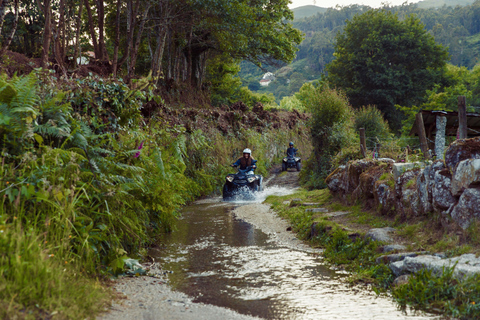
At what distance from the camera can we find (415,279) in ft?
16.1

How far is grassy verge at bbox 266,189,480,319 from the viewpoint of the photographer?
4438 mm

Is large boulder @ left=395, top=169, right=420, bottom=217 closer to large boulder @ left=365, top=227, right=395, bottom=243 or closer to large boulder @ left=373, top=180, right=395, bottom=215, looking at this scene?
large boulder @ left=373, top=180, right=395, bottom=215

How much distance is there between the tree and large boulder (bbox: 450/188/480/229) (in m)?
33.9

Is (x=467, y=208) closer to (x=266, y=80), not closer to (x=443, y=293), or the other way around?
(x=443, y=293)

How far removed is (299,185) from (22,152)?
15.4m

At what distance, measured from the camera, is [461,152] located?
655cm

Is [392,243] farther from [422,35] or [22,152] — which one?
[422,35]

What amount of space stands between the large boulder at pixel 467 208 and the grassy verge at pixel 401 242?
0.16 metres

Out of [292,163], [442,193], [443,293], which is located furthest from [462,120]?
[292,163]

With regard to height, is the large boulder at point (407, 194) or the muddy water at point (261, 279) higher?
the large boulder at point (407, 194)

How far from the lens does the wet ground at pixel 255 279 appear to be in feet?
15.0

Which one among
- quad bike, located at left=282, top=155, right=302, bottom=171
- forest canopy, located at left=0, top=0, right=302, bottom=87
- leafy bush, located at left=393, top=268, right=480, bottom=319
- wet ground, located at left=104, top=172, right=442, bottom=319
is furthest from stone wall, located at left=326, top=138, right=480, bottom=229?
quad bike, located at left=282, top=155, right=302, bottom=171

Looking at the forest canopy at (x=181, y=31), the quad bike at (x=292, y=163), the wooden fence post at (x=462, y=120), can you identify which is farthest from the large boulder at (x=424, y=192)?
the quad bike at (x=292, y=163)

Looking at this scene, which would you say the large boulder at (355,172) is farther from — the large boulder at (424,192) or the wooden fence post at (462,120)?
the large boulder at (424,192)
